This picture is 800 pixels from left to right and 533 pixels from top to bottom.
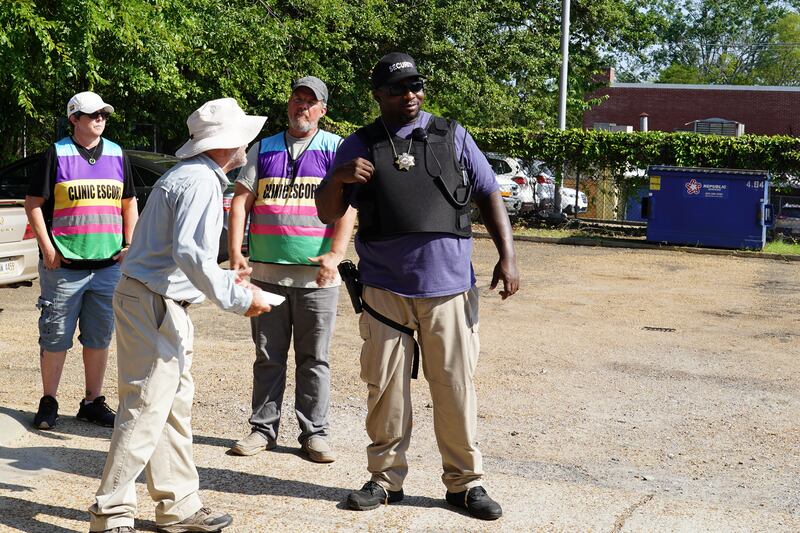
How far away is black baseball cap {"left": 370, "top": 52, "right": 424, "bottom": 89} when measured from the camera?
15.3 feet

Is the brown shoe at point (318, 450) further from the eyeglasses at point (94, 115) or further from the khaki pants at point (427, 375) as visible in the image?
the eyeglasses at point (94, 115)

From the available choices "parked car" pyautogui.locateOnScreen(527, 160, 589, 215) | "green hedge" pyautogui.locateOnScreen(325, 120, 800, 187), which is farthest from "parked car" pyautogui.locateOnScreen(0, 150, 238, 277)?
"parked car" pyautogui.locateOnScreen(527, 160, 589, 215)

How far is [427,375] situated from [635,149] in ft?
53.9

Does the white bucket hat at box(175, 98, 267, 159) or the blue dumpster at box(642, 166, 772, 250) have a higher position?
the white bucket hat at box(175, 98, 267, 159)

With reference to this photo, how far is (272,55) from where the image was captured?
64.0 feet

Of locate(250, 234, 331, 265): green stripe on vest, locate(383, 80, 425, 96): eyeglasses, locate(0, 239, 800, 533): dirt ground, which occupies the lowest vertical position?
locate(0, 239, 800, 533): dirt ground

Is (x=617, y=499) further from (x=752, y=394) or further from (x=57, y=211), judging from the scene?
(x=57, y=211)

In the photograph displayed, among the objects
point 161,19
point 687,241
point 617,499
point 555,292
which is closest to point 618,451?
point 617,499

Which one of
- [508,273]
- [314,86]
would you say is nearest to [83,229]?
[314,86]

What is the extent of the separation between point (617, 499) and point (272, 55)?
1576 cm

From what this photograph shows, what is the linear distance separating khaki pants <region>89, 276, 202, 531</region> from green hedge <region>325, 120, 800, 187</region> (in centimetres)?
1664

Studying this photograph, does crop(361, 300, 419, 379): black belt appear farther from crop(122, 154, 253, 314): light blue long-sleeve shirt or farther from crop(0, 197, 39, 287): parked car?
crop(0, 197, 39, 287): parked car

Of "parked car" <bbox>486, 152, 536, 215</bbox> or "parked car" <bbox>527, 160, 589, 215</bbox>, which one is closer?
"parked car" <bbox>527, 160, 589, 215</bbox>

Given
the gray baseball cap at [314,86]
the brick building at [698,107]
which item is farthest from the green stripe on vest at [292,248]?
the brick building at [698,107]
